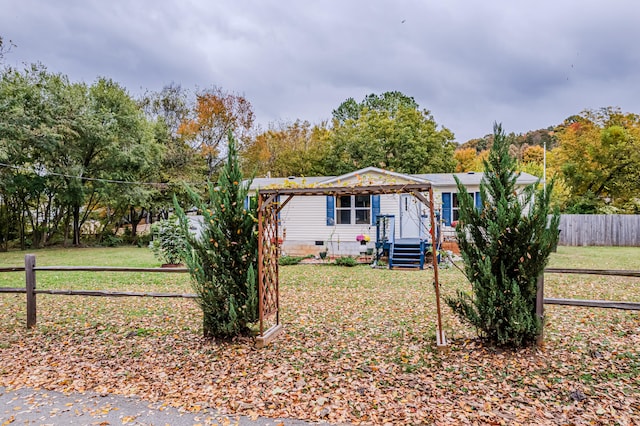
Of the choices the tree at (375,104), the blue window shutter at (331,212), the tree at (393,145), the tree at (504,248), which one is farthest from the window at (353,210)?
the tree at (375,104)

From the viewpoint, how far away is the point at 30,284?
6.31 m

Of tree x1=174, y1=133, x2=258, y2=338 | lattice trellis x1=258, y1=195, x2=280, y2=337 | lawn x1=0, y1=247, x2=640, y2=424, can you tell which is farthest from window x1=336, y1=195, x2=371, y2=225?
tree x1=174, y1=133, x2=258, y2=338

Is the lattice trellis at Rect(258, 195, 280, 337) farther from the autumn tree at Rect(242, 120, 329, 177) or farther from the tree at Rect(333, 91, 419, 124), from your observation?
the tree at Rect(333, 91, 419, 124)

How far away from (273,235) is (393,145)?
67.6 ft

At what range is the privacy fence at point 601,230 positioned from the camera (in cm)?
1872

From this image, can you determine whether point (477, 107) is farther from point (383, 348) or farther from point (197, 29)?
point (383, 348)

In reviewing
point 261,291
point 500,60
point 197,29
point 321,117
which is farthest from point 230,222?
point 321,117

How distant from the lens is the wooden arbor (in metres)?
5.11

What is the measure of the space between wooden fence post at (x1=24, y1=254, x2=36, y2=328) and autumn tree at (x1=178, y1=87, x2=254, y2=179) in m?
21.0

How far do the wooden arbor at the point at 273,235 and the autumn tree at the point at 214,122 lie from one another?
22.6 metres

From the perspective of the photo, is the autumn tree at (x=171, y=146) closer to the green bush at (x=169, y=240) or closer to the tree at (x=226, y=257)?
the green bush at (x=169, y=240)

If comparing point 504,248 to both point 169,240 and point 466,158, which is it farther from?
point 466,158

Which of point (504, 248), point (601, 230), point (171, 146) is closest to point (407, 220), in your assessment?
point (504, 248)

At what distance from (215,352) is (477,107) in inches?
711
